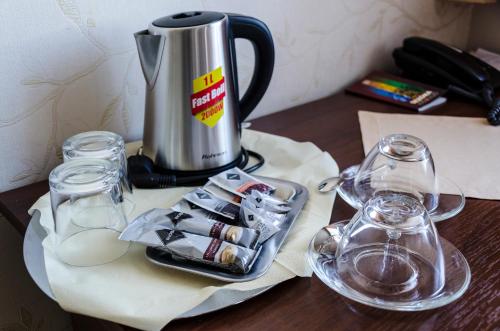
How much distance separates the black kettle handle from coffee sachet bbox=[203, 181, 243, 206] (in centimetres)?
14

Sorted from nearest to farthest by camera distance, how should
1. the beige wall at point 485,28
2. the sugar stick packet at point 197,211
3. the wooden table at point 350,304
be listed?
the wooden table at point 350,304 < the sugar stick packet at point 197,211 < the beige wall at point 485,28

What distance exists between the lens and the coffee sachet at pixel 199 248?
49cm

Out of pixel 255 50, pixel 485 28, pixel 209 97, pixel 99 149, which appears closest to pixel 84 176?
pixel 99 149

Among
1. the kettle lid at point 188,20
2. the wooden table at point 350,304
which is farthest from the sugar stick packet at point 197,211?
the kettle lid at point 188,20

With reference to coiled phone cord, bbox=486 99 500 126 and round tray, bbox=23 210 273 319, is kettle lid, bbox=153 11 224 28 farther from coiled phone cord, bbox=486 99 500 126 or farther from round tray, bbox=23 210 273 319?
coiled phone cord, bbox=486 99 500 126

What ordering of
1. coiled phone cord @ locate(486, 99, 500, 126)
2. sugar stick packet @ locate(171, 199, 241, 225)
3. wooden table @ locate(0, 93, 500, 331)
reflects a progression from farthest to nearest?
coiled phone cord @ locate(486, 99, 500, 126) → sugar stick packet @ locate(171, 199, 241, 225) → wooden table @ locate(0, 93, 500, 331)

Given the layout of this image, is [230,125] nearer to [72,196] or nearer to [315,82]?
[72,196]

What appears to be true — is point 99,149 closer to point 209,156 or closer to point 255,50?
point 209,156

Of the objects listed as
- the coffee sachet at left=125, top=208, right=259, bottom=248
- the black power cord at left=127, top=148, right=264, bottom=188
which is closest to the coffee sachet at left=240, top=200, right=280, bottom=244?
the coffee sachet at left=125, top=208, right=259, bottom=248

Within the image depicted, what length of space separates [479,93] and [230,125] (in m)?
0.55

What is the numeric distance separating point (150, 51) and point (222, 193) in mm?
191

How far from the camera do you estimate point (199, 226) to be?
1.75ft

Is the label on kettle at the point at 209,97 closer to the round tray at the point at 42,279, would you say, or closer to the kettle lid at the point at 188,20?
the kettle lid at the point at 188,20

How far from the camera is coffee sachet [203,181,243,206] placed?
0.60 m
